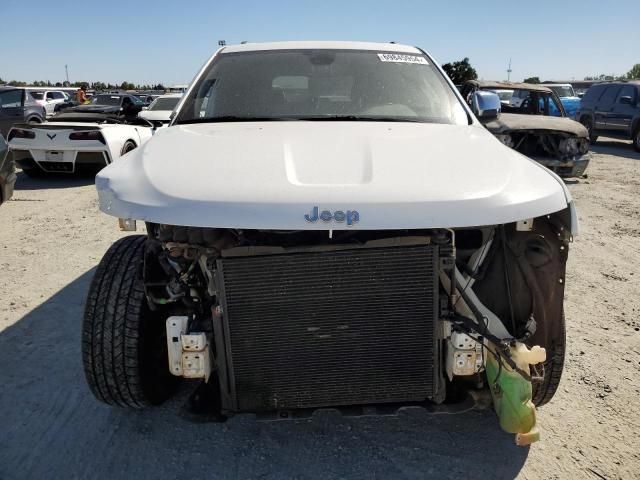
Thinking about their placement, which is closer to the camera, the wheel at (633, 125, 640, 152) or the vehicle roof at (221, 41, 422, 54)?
the vehicle roof at (221, 41, 422, 54)

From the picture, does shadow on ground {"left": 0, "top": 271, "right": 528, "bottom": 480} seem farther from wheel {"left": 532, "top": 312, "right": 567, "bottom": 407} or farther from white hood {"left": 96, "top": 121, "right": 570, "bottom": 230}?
white hood {"left": 96, "top": 121, "right": 570, "bottom": 230}

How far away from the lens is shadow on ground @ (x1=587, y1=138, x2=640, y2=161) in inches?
532

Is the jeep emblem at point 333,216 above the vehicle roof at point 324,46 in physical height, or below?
below

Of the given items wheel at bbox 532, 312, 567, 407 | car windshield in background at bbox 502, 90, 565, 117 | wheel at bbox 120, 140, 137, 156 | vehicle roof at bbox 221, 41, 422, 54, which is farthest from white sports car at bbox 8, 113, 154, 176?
car windshield in background at bbox 502, 90, 565, 117

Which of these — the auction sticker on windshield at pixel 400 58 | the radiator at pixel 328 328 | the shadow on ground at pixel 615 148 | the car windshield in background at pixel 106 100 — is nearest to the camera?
the radiator at pixel 328 328

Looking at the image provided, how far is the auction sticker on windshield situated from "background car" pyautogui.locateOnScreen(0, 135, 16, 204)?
14.5ft

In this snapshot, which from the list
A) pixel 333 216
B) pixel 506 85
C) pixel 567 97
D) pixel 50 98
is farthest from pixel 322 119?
pixel 50 98

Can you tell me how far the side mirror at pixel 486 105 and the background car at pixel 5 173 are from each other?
495 centimetres

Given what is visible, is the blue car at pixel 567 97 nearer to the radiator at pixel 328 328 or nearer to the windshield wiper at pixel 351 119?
the windshield wiper at pixel 351 119

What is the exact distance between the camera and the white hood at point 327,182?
6.10 feet

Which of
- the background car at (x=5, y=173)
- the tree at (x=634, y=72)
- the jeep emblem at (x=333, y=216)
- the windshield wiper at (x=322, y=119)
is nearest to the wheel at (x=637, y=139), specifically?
the windshield wiper at (x=322, y=119)

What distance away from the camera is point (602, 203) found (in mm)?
7707

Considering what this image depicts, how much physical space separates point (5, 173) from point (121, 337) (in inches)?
172

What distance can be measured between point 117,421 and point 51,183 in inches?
293
